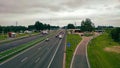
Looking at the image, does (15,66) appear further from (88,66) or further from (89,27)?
(89,27)

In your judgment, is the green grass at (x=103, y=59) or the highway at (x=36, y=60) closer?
the highway at (x=36, y=60)

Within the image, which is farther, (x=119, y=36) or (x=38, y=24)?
(x=38, y=24)

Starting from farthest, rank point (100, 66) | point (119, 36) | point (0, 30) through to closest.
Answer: point (0, 30)
point (119, 36)
point (100, 66)

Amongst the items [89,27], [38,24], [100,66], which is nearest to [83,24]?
[89,27]

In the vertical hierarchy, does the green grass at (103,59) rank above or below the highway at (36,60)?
below

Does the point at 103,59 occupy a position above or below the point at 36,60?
below

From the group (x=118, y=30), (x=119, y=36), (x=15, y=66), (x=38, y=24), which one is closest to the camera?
(x=15, y=66)

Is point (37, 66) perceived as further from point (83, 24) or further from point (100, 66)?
point (83, 24)

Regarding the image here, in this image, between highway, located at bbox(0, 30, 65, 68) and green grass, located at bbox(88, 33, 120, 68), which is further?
green grass, located at bbox(88, 33, 120, 68)

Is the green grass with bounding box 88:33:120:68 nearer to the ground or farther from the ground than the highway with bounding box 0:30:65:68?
nearer to the ground
